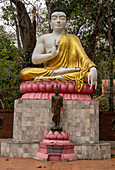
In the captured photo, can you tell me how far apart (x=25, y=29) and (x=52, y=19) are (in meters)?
3.53

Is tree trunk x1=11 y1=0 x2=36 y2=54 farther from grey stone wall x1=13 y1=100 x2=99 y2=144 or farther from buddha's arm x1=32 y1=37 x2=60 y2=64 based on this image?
grey stone wall x1=13 y1=100 x2=99 y2=144

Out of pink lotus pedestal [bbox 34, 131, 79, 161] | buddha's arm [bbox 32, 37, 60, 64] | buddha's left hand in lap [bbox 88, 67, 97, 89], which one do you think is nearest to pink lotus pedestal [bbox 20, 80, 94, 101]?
buddha's left hand in lap [bbox 88, 67, 97, 89]

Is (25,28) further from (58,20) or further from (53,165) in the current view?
(53,165)

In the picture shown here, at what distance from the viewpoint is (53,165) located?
237 inches

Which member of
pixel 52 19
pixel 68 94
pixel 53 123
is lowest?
pixel 53 123

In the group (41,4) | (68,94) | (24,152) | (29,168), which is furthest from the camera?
(41,4)

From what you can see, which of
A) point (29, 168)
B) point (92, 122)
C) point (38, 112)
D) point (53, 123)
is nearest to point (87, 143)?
point (92, 122)

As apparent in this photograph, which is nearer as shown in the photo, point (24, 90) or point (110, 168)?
point (110, 168)

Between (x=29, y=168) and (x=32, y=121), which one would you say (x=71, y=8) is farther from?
(x=29, y=168)

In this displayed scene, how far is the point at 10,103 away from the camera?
44.7 ft

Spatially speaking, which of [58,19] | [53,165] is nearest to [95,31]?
[58,19]

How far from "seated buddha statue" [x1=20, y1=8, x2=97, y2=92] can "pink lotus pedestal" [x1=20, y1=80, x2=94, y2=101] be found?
165 millimetres

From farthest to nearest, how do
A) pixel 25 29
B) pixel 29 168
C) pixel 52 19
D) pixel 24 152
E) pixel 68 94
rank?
pixel 25 29
pixel 52 19
pixel 68 94
pixel 24 152
pixel 29 168

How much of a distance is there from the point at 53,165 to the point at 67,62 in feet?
11.7
